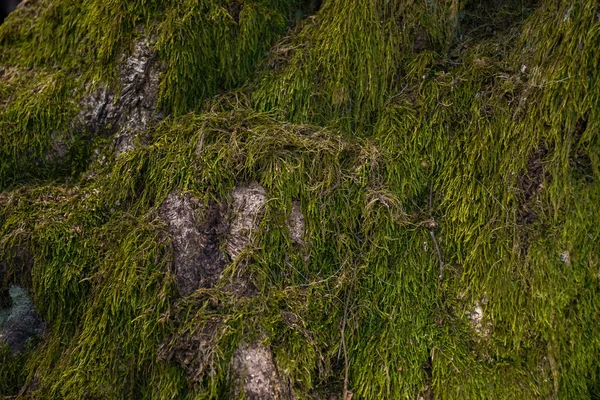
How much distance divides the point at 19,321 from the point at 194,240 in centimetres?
105

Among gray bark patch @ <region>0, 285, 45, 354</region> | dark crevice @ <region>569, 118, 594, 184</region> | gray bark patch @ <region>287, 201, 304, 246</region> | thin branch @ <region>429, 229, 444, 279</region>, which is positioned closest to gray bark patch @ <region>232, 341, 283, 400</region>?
gray bark patch @ <region>287, 201, 304, 246</region>

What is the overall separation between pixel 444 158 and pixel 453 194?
0.20 m

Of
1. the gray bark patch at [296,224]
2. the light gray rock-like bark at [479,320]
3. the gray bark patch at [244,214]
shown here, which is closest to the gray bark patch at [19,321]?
the gray bark patch at [244,214]

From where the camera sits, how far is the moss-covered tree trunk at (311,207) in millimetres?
2059

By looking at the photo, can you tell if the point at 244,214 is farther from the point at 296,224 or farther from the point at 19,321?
the point at 19,321

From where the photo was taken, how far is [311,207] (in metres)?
2.23

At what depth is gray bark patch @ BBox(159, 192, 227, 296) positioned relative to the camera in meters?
2.13

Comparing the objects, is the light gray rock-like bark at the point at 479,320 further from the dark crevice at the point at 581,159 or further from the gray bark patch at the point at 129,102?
the gray bark patch at the point at 129,102

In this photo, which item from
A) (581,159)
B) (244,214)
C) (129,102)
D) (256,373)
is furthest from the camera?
(129,102)

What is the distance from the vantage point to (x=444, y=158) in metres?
2.33

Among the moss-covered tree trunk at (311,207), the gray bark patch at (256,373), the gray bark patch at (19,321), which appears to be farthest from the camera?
the gray bark patch at (19,321)

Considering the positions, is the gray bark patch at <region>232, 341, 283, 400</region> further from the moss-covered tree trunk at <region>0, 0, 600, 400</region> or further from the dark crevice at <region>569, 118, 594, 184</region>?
the dark crevice at <region>569, 118, 594, 184</region>

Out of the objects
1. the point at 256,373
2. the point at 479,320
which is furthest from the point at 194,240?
the point at 479,320

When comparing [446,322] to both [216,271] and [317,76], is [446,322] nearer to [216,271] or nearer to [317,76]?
[216,271]
